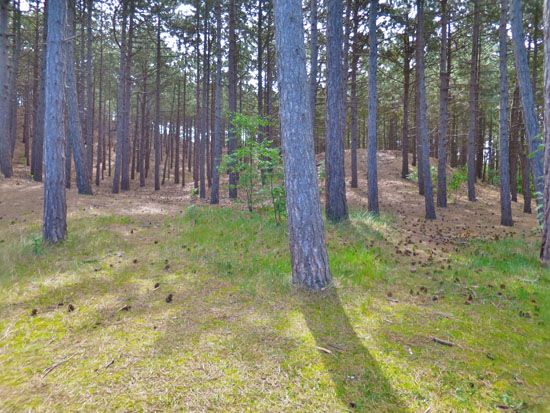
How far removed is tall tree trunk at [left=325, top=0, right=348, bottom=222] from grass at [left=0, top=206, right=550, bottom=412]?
3271 millimetres

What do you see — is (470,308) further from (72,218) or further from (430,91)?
(430,91)

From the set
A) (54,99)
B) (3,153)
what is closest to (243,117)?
(54,99)

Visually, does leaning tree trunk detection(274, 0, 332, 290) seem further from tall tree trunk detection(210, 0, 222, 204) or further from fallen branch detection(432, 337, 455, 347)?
tall tree trunk detection(210, 0, 222, 204)

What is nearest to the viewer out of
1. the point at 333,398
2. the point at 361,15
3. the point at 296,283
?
the point at 333,398

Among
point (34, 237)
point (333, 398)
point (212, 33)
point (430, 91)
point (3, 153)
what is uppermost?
point (212, 33)

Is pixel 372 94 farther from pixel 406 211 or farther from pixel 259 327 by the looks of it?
pixel 259 327

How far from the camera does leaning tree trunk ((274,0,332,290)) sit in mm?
4578

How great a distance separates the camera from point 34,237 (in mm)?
7016

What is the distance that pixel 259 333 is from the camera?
353 cm

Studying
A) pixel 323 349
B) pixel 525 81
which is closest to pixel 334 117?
pixel 525 81

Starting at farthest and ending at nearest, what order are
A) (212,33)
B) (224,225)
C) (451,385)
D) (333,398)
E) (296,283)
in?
(212,33) < (224,225) < (296,283) < (451,385) < (333,398)

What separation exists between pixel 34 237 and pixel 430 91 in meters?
26.0

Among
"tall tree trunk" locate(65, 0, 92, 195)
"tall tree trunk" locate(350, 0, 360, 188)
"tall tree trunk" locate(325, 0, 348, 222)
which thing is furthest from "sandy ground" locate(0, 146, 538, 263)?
"tall tree trunk" locate(350, 0, 360, 188)

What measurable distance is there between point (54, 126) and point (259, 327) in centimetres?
653
